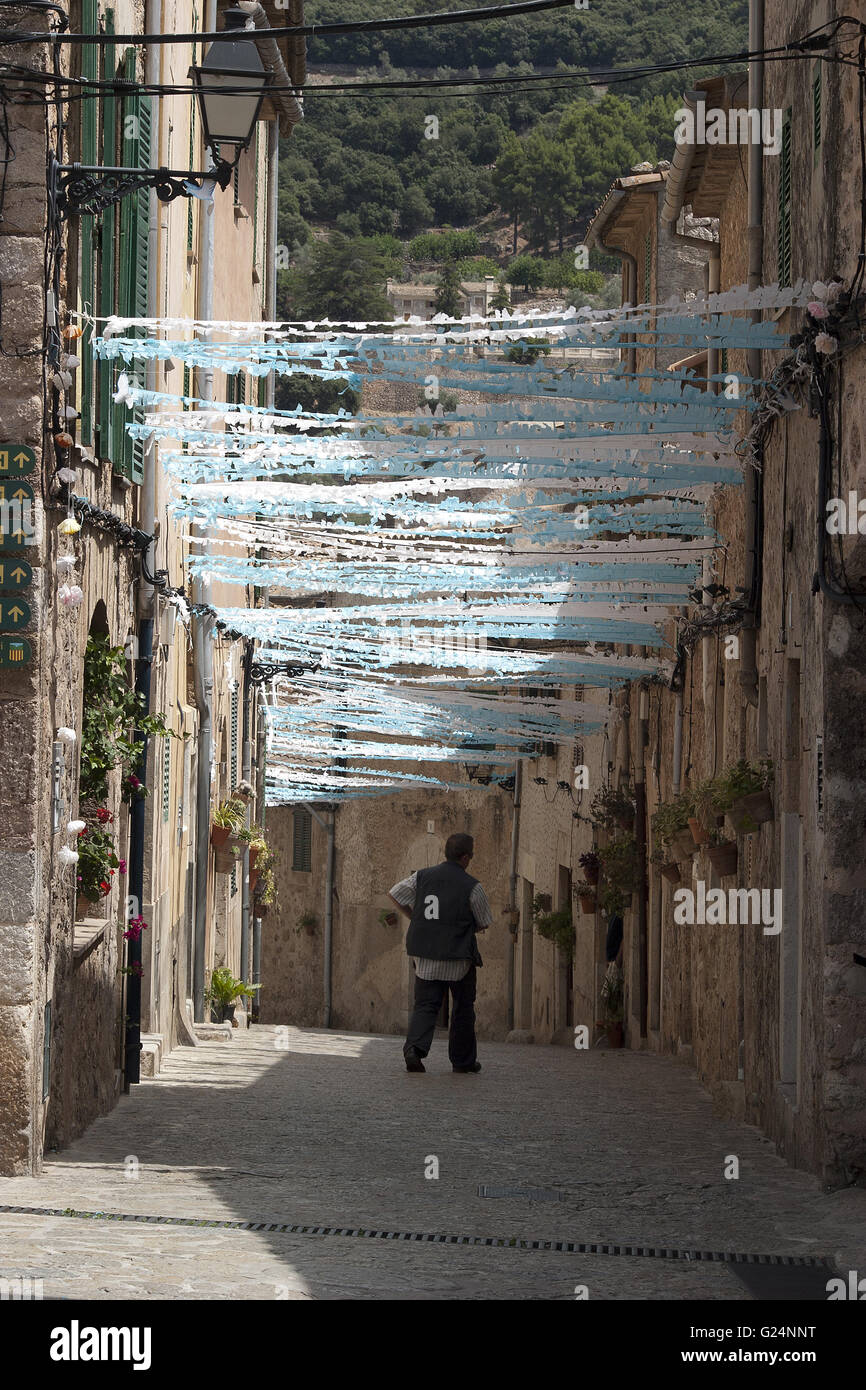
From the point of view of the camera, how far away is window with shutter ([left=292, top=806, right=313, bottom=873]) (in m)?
28.6

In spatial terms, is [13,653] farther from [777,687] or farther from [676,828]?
[676,828]

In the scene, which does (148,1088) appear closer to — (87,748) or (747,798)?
(87,748)

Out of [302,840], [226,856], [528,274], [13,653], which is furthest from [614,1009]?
[528,274]

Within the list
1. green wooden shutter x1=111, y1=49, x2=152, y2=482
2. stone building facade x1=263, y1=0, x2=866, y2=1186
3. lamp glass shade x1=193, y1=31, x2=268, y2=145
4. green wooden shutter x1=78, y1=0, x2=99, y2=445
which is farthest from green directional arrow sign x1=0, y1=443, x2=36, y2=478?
stone building facade x1=263, y1=0, x2=866, y2=1186

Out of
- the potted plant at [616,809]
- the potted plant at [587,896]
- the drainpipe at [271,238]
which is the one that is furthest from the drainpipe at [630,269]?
the potted plant at [587,896]

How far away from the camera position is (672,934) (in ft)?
46.8

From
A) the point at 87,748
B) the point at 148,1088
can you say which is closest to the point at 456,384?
the point at 87,748

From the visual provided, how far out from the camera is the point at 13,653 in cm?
658

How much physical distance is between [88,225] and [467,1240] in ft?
14.9

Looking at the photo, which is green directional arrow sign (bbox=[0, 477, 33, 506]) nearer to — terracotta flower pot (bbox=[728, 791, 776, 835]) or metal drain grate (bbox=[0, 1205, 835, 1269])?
metal drain grate (bbox=[0, 1205, 835, 1269])

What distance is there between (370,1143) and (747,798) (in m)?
2.53

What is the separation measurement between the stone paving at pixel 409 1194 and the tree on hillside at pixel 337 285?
6731cm

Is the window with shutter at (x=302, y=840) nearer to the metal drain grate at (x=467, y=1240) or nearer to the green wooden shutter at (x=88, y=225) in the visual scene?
the green wooden shutter at (x=88, y=225)

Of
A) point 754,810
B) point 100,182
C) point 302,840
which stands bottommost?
point 302,840
